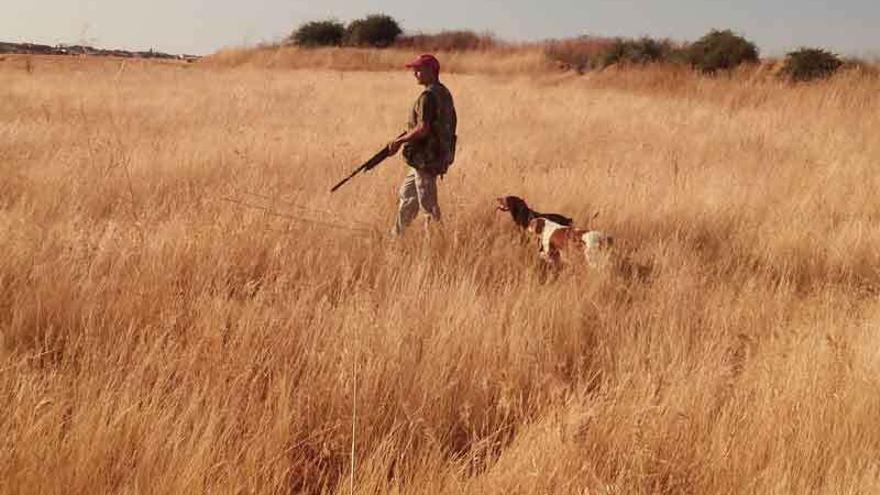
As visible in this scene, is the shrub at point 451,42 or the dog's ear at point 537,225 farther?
the shrub at point 451,42

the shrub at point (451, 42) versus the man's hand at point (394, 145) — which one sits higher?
the shrub at point (451, 42)

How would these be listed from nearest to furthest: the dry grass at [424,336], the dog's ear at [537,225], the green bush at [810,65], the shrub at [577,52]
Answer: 1. the dry grass at [424,336]
2. the dog's ear at [537,225]
3. the green bush at [810,65]
4. the shrub at [577,52]

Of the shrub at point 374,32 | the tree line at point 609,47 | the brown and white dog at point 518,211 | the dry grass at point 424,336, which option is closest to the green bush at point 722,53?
the tree line at point 609,47

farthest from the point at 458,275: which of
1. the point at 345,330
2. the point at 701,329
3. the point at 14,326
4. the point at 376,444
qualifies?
the point at 14,326

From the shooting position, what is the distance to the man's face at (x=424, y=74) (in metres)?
4.45

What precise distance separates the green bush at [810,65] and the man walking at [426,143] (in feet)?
41.0

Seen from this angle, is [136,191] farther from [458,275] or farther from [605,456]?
[605,456]

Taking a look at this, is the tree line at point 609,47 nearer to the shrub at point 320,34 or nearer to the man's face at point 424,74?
the shrub at point 320,34

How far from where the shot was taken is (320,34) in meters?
34.9

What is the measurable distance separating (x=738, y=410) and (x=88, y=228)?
3773 millimetres

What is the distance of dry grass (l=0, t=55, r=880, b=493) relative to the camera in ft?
6.26

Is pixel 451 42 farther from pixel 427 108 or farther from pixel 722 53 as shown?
pixel 427 108

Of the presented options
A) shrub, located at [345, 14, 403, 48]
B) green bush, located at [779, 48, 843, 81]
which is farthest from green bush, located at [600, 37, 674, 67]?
shrub, located at [345, 14, 403, 48]

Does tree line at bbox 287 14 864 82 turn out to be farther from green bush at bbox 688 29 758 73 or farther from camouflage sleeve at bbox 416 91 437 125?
camouflage sleeve at bbox 416 91 437 125
